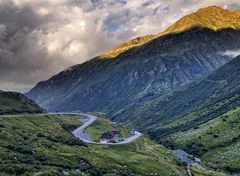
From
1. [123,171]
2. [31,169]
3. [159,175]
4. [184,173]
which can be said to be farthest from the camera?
[184,173]

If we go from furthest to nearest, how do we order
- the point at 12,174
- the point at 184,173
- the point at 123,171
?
the point at 184,173 < the point at 123,171 < the point at 12,174

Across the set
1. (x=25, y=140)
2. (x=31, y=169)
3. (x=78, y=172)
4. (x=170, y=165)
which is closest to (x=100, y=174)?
(x=78, y=172)

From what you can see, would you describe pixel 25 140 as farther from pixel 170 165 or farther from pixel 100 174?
pixel 170 165

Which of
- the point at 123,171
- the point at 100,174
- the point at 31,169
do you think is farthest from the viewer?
the point at 123,171

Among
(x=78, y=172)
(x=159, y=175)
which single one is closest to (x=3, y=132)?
(x=78, y=172)

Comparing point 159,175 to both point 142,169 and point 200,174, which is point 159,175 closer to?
point 142,169

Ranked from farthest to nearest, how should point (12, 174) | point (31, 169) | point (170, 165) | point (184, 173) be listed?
point (170, 165) → point (184, 173) → point (31, 169) → point (12, 174)

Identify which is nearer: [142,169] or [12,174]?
[12,174]

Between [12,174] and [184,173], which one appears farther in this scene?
[184,173]

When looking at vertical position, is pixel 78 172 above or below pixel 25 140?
below
